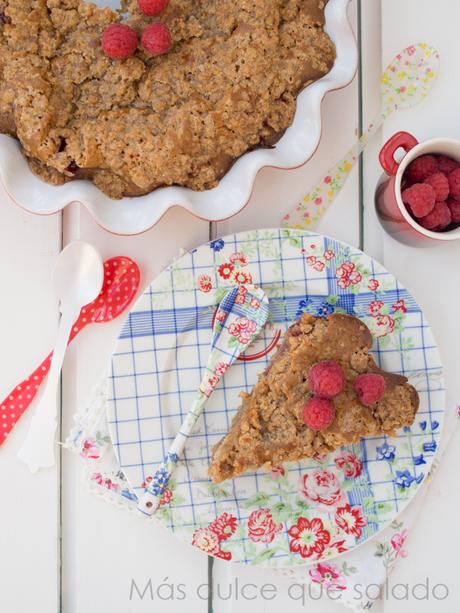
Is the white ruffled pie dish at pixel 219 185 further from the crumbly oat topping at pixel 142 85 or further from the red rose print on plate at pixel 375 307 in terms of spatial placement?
the red rose print on plate at pixel 375 307

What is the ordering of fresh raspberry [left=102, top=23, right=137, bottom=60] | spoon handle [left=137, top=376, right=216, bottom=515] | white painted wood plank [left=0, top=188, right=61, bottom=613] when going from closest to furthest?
fresh raspberry [left=102, top=23, right=137, bottom=60] < spoon handle [left=137, top=376, right=216, bottom=515] < white painted wood plank [left=0, top=188, right=61, bottom=613]

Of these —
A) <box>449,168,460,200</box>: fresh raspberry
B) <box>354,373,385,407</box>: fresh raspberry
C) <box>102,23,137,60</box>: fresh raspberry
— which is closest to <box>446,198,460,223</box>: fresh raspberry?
<box>449,168,460,200</box>: fresh raspberry

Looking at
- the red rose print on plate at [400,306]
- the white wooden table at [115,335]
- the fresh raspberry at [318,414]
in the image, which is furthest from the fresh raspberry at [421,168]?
the fresh raspberry at [318,414]

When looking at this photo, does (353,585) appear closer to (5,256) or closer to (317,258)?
(317,258)

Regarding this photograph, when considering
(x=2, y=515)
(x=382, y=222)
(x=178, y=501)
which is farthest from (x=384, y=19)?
(x=2, y=515)

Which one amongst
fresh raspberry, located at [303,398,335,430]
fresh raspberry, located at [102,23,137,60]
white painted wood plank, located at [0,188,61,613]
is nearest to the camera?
fresh raspberry, located at [102,23,137,60]

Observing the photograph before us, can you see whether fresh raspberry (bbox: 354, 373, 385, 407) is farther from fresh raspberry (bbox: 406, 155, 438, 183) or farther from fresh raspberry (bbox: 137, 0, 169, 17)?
fresh raspberry (bbox: 137, 0, 169, 17)

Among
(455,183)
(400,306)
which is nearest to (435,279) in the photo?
(400,306)
